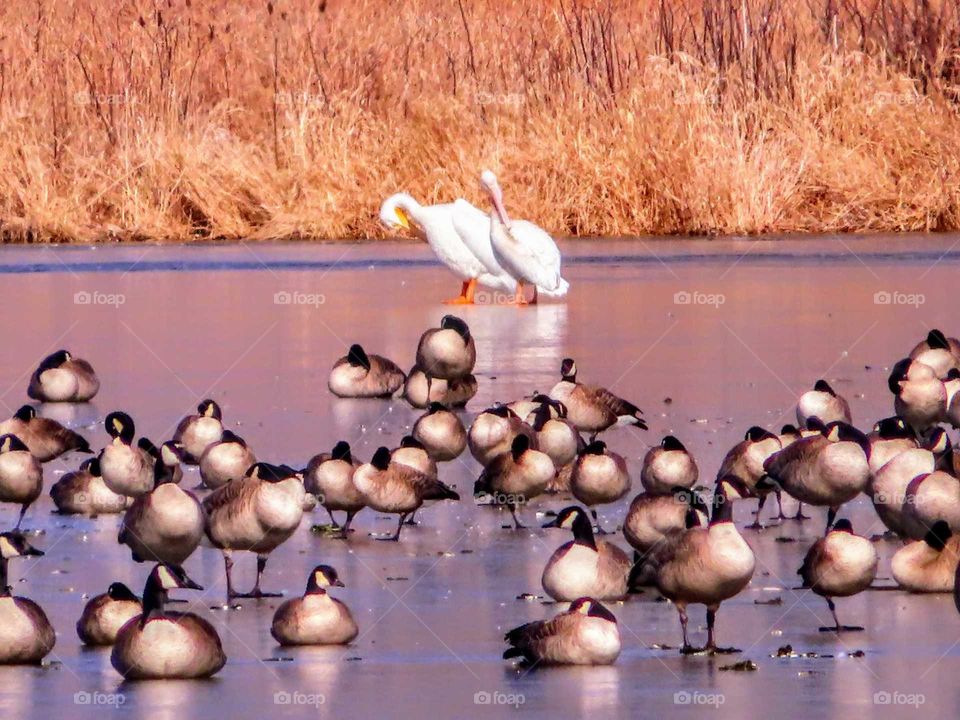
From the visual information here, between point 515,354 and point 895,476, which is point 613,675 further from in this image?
point 515,354

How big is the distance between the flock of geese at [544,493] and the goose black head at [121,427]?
1 centimetres

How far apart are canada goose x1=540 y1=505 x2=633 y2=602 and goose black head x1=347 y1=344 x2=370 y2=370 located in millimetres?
4790

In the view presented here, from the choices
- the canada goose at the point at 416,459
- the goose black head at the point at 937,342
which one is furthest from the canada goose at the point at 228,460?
the goose black head at the point at 937,342

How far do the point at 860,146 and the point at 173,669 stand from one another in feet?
→ 60.8

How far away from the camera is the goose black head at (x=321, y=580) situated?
5.98 meters

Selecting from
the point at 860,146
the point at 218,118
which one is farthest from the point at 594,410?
the point at 218,118

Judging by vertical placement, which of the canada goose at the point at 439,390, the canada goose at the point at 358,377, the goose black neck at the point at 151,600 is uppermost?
the canada goose at the point at 358,377

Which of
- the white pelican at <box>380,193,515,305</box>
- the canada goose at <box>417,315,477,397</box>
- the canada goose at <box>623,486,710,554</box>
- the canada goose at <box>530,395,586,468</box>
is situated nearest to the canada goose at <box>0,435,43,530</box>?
the canada goose at <box>530,395,586,468</box>

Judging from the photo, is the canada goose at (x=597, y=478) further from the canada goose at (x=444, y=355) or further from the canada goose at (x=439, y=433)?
the canada goose at (x=444, y=355)

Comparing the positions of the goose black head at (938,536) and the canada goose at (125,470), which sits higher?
the canada goose at (125,470)

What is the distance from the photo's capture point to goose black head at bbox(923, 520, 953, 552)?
6.58 m

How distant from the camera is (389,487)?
25.2ft

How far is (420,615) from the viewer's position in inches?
250

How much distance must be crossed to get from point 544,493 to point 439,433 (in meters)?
0.84
